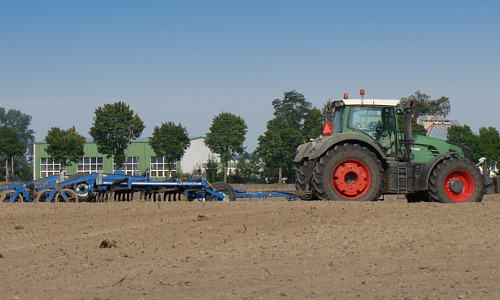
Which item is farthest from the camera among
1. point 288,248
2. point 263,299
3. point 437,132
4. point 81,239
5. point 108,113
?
point 437,132

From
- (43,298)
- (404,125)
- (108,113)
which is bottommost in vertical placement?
(43,298)

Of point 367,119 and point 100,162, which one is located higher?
point 100,162

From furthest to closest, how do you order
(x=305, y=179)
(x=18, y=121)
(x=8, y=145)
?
(x=18, y=121) < (x=8, y=145) < (x=305, y=179)

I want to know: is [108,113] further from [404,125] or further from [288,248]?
[288,248]

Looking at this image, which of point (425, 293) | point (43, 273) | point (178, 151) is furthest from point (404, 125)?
point (178, 151)

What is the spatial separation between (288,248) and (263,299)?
2.09m

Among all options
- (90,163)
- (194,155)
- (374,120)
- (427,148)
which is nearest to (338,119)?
(374,120)

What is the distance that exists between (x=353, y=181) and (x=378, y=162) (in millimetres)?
667

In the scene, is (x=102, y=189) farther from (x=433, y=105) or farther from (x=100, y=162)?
(x=433, y=105)

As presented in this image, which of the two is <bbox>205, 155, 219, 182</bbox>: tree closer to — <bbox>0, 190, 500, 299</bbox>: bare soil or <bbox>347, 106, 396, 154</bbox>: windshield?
<bbox>347, 106, 396, 154</bbox>: windshield

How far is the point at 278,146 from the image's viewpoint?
6119 cm

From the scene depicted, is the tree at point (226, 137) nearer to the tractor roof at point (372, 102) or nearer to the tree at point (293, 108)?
the tree at point (293, 108)

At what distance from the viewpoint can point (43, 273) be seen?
306 inches

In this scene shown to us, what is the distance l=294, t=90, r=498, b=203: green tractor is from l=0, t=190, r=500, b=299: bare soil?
135 cm
